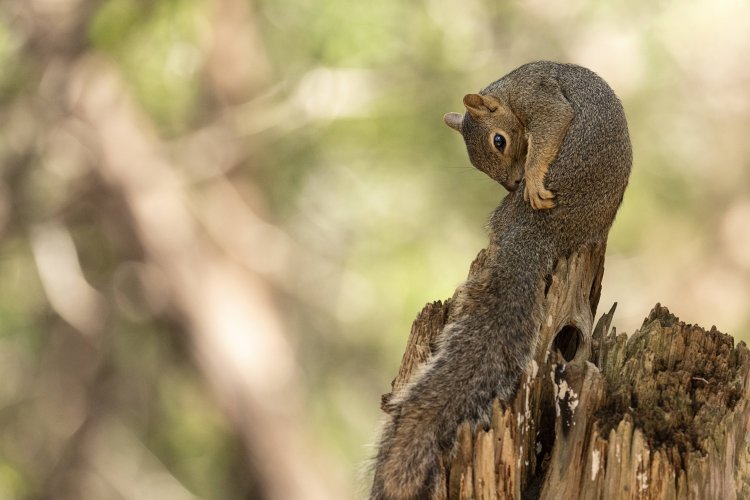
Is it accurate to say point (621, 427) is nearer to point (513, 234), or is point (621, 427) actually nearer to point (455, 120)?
point (513, 234)

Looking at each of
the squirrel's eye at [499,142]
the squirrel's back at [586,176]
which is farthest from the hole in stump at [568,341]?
the squirrel's eye at [499,142]

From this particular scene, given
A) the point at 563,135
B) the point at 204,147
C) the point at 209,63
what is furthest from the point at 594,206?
the point at 209,63

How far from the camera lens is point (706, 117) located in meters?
8.56

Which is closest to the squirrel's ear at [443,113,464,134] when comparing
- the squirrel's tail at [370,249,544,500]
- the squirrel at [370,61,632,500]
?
the squirrel at [370,61,632,500]

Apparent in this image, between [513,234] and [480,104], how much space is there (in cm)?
54

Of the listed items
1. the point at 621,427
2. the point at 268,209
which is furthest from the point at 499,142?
the point at 268,209

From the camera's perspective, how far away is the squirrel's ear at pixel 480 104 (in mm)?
2863

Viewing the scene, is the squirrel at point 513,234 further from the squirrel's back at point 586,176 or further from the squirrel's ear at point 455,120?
the squirrel's ear at point 455,120

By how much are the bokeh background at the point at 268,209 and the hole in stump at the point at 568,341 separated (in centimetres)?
419

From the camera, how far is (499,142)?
2.83 metres

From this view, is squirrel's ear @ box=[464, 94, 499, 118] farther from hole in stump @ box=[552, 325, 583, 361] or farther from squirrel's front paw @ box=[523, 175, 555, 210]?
hole in stump @ box=[552, 325, 583, 361]

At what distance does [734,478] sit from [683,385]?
0.24 metres

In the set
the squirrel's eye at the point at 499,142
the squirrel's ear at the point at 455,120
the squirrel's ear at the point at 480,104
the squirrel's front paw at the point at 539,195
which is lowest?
the squirrel's front paw at the point at 539,195

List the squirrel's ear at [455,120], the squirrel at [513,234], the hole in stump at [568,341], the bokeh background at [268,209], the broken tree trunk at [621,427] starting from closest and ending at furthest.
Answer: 1. the broken tree trunk at [621,427]
2. the squirrel at [513,234]
3. the hole in stump at [568,341]
4. the squirrel's ear at [455,120]
5. the bokeh background at [268,209]
